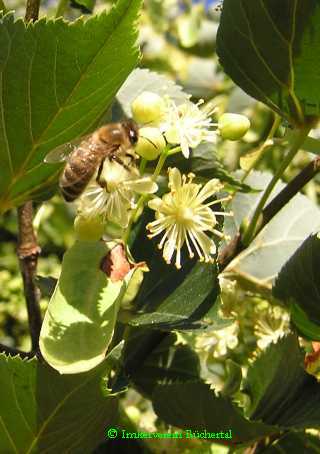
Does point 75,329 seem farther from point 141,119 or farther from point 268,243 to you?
point 268,243

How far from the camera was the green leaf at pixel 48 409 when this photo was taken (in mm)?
878

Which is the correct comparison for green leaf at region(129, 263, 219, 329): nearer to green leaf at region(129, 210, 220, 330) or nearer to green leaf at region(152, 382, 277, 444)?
green leaf at region(129, 210, 220, 330)

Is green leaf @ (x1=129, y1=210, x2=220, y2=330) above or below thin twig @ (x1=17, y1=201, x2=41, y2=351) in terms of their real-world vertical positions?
above

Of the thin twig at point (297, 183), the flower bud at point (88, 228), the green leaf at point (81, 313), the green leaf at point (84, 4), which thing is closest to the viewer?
the green leaf at point (81, 313)

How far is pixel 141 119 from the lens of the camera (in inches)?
39.1

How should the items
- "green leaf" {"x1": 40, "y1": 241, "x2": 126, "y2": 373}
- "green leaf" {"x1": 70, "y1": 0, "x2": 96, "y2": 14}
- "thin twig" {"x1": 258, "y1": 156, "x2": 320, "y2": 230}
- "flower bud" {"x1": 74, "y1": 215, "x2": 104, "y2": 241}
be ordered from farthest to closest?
"green leaf" {"x1": 70, "y1": 0, "x2": 96, "y2": 14}
"thin twig" {"x1": 258, "y1": 156, "x2": 320, "y2": 230}
"flower bud" {"x1": 74, "y1": 215, "x2": 104, "y2": 241}
"green leaf" {"x1": 40, "y1": 241, "x2": 126, "y2": 373}

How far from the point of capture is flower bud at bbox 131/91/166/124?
38.6 inches

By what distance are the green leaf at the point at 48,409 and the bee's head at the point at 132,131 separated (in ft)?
1.10

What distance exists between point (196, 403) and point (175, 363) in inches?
8.1

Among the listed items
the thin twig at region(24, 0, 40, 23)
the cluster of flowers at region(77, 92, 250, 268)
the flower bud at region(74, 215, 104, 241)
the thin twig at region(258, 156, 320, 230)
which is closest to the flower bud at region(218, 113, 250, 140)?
the cluster of flowers at region(77, 92, 250, 268)

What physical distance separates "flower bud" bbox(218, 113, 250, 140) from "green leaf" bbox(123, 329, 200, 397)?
0.33 m

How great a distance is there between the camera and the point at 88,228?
3.08 feet

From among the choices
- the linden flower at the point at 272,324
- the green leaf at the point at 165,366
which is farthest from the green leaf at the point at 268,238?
the green leaf at the point at 165,366

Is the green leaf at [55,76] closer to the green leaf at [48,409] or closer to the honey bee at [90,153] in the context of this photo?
the honey bee at [90,153]
